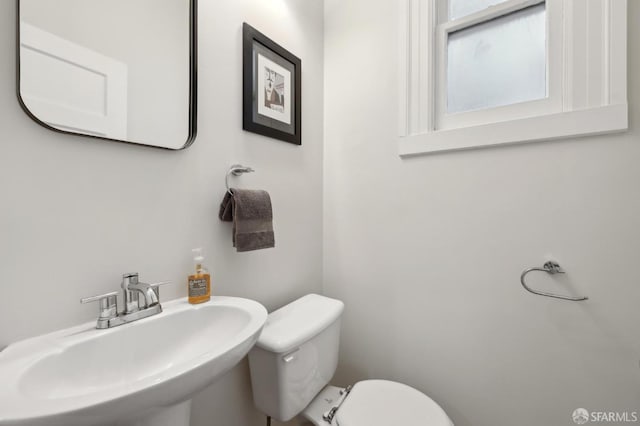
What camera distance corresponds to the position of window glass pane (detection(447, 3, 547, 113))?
1024mm

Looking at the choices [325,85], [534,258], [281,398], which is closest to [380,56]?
[325,85]

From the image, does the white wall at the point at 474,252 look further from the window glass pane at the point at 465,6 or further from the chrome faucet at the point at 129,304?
the chrome faucet at the point at 129,304

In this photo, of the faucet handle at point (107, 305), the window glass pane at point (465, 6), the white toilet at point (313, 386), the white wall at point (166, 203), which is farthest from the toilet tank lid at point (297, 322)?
the window glass pane at point (465, 6)

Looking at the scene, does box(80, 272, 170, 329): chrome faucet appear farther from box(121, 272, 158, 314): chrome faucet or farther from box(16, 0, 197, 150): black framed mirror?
box(16, 0, 197, 150): black framed mirror

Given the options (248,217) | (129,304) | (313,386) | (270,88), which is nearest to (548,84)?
(270,88)

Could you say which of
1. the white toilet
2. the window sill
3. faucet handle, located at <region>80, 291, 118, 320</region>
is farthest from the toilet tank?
the window sill

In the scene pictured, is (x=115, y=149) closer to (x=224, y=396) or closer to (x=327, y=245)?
(x=224, y=396)

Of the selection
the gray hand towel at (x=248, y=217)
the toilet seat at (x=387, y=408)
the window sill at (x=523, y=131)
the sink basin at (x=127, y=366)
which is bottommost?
the toilet seat at (x=387, y=408)

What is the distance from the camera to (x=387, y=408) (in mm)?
955

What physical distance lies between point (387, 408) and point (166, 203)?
40.1 inches

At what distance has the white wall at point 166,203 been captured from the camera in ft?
1.95

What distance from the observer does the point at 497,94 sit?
3.60 feet

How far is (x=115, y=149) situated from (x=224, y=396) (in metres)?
0.89

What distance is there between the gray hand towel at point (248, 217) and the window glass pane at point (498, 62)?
92 cm
